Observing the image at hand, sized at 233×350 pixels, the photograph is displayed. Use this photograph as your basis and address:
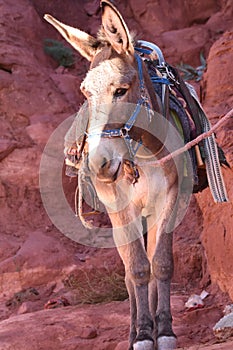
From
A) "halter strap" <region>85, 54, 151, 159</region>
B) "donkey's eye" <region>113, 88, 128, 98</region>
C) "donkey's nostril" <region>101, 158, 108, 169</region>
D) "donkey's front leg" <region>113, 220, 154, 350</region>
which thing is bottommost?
"donkey's front leg" <region>113, 220, 154, 350</region>

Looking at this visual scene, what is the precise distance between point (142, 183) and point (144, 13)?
43.1 ft

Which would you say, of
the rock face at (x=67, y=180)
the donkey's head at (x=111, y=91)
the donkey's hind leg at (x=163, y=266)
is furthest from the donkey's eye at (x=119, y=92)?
the rock face at (x=67, y=180)

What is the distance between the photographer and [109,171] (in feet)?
15.9

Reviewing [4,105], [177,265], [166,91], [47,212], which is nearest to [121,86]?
[166,91]

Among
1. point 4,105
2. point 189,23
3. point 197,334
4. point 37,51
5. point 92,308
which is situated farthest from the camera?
point 189,23

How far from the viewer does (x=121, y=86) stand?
5238 mm

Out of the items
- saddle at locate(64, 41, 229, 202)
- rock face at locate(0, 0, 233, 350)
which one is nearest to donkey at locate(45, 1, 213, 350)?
saddle at locate(64, 41, 229, 202)

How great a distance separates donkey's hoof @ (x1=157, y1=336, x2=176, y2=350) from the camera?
18.4ft

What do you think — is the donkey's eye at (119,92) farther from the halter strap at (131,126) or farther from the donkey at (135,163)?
the halter strap at (131,126)

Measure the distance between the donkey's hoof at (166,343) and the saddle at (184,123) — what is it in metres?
1.48

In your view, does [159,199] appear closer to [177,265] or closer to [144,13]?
[177,265]

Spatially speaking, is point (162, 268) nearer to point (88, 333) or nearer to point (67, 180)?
point (88, 333)

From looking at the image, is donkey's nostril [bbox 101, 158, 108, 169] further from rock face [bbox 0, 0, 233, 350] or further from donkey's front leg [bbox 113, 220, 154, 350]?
rock face [bbox 0, 0, 233, 350]

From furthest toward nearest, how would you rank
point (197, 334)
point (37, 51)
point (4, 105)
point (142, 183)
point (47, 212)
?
point (37, 51) < point (4, 105) < point (47, 212) < point (197, 334) < point (142, 183)
